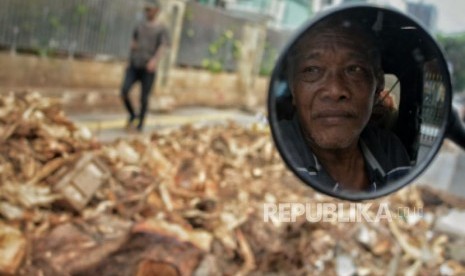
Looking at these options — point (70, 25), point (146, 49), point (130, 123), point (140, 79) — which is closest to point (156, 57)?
point (146, 49)

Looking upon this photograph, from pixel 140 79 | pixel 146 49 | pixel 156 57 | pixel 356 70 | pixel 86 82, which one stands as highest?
pixel 356 70

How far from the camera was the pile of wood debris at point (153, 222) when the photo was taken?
4.39 m

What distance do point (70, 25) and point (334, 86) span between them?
10.2 metres

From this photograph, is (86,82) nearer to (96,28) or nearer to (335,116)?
(96,28)

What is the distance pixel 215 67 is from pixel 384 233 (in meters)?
11.4

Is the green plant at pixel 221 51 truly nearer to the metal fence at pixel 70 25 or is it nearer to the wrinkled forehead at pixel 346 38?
the metal fence at pixel 70 25

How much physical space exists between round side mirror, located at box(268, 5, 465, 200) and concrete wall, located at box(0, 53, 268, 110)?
631 cm

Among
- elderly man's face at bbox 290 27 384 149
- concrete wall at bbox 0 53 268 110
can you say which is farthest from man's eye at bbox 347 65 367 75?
concrete wall at bbox 0 53 268 110

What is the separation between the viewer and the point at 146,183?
Answer: 6.39 m

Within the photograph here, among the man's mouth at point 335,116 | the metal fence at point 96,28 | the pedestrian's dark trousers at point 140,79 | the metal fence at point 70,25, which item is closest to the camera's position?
the man's mouth at point 335,116

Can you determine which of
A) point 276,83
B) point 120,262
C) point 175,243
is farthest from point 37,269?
point 276,83

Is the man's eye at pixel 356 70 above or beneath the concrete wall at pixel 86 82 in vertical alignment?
above

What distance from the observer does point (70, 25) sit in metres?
10.6

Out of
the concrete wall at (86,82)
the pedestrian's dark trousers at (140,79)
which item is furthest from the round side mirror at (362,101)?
the pedestrian's dark trousers at (140,79)
